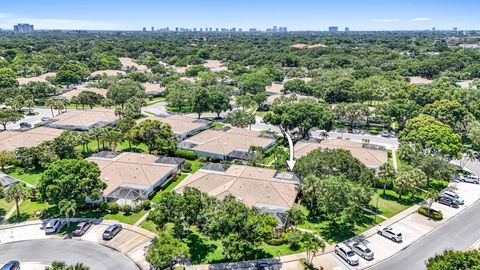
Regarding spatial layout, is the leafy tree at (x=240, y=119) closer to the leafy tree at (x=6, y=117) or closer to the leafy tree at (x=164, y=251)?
the leafy tree at (x=164, y=251)

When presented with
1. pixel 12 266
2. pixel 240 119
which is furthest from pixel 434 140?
pixel 12 266

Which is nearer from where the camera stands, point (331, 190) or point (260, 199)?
point (331, 190)

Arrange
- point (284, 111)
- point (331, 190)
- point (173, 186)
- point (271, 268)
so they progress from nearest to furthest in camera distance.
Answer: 1. point (271, 268)
2. point (331, 190)
3. point (173, 186)
4. point (284, 111)

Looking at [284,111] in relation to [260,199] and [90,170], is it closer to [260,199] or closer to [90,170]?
[260,199]

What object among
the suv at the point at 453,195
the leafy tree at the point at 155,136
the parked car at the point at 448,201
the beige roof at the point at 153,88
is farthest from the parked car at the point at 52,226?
the beige roof at the point at 153,88

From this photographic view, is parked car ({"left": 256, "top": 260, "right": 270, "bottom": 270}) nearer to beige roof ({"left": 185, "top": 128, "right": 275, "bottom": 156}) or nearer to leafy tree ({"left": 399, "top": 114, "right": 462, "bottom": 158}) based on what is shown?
beige roof ({"left": 185, "top": 128, "right": 275, "bottom": 156})

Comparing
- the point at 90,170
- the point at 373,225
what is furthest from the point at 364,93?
the point at 90,170
